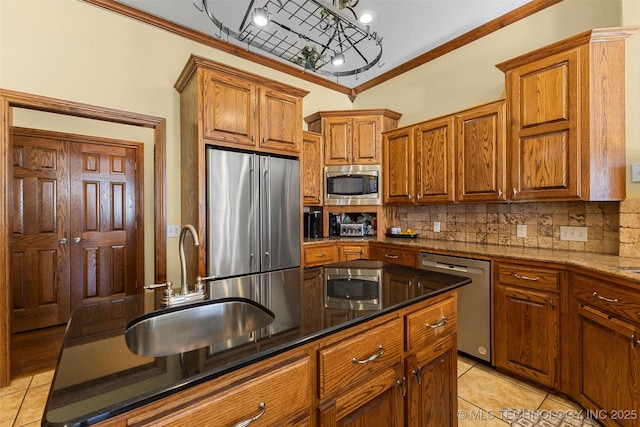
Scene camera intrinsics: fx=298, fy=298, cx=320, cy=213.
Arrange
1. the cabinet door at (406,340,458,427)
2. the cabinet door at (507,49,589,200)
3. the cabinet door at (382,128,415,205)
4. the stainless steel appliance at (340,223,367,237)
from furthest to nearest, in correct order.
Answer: the stainless steel appliance at (340,223,367,237) < the cabinet door at (382,128,415,205) < the cabinet door at (507,49,589,200) < the cabinet door at (406,340,458,427)

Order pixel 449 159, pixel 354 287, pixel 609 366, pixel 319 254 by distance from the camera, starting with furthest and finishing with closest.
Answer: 1. pixel 319 254
2. pixel 449 159
3. pixel 609 366
4. pixel 354 287

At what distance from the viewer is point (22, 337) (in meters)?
3.10

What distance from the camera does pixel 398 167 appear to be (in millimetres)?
3445

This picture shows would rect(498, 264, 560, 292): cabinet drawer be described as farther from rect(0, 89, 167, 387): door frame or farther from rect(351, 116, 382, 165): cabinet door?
rect(0, 89, 167, 387): door frame

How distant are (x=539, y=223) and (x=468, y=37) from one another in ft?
6.67

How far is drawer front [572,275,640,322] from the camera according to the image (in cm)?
154

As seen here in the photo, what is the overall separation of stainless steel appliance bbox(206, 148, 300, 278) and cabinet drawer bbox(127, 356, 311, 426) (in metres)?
1.74

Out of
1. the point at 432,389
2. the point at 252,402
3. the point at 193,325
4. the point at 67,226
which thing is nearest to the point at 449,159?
the point at 432,389

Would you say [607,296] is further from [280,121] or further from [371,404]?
[280,121]

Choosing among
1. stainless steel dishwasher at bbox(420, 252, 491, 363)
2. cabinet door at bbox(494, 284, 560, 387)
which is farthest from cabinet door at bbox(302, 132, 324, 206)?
cabinet door at bbox(494, 284, 560, 387)

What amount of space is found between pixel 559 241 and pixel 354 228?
2035 mm

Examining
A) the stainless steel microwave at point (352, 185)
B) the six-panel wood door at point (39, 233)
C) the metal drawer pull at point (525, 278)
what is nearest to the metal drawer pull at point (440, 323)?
the metal drawer pull at point (525, 278)

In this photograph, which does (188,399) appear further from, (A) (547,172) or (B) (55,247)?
(B) (55,247)

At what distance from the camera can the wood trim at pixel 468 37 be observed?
2.68 metres
